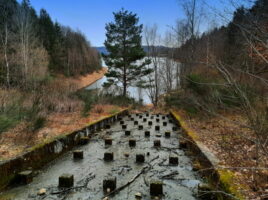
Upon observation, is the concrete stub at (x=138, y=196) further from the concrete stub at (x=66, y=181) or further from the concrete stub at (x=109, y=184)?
the concrete stub at (x=66, y=181)

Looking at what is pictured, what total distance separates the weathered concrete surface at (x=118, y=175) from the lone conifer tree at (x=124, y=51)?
15667 mm

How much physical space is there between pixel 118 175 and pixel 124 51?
18284 mm

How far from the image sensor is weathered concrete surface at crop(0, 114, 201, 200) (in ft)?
10.9

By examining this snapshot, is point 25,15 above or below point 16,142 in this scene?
above

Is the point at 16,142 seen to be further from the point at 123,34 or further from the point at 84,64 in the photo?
the point at 84,64

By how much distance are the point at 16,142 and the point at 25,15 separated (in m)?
19.9

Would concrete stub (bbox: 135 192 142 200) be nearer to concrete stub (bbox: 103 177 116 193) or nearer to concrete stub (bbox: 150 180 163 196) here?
concrete stub (bbox: 150 180 163 196)

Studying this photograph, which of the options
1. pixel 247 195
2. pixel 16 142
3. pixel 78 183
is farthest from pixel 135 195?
pixel 16 142

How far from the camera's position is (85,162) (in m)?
4.83

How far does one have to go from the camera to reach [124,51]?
21281mm

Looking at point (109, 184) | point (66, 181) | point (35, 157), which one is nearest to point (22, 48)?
point (35, 157)

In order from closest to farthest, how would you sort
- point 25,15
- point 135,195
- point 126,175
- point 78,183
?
point 135,195 < point 78,183 < point 126,175 < point 25,15

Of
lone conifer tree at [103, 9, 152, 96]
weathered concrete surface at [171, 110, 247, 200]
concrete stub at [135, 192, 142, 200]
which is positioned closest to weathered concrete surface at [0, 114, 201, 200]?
concrete stub at [135, 192, 142, 200]

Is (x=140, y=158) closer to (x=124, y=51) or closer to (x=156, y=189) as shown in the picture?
(x=156, y=189)
